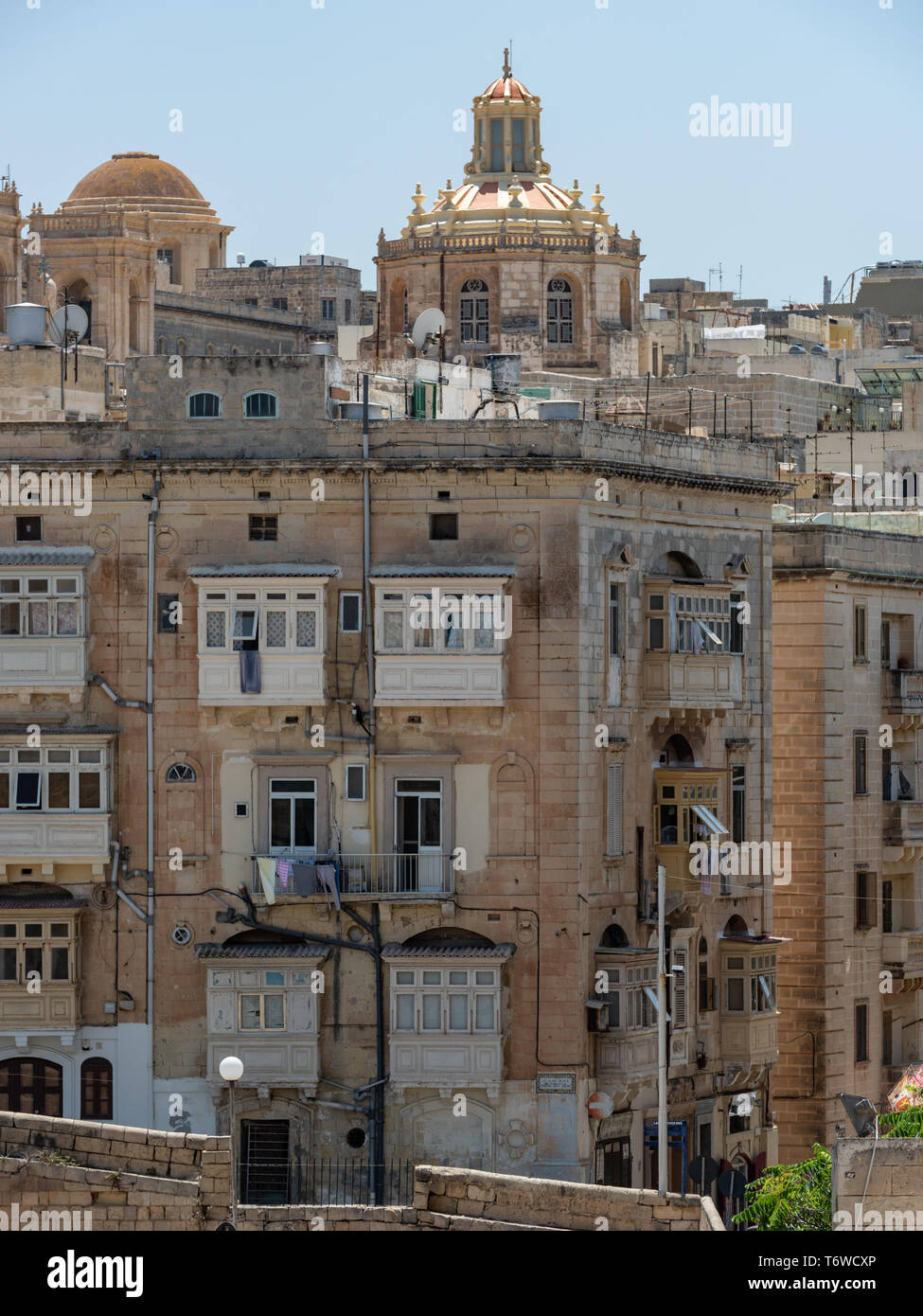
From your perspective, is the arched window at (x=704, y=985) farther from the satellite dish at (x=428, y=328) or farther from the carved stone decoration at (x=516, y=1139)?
the satellite dish at (x=428, y=328)

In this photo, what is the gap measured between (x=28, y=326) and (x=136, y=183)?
210 ft

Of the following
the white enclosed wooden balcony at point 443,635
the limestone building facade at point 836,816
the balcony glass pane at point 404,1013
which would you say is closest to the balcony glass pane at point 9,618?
the white enclosed wooden balcony at point 443,635

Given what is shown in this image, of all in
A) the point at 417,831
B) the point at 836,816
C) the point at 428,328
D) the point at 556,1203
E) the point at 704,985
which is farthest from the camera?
the point at 836,816

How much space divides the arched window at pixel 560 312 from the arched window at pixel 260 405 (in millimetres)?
42363

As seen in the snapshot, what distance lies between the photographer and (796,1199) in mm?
41219

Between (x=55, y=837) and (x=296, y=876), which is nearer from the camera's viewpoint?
(x=296, y=876)

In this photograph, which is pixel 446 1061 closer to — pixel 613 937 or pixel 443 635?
pixel 613 937

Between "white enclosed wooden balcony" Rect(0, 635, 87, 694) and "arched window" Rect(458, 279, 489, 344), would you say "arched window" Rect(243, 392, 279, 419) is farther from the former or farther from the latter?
"arched window" Rect(458, 279, 489, 344)

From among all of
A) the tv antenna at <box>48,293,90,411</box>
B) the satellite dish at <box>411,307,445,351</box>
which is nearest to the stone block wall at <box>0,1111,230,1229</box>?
the tv antenna at <box>48,293,90,411</box>

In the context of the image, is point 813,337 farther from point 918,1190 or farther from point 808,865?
point 918,1190

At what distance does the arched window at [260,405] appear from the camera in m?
51.5

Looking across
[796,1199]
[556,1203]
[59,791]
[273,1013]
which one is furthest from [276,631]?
[556,1203]

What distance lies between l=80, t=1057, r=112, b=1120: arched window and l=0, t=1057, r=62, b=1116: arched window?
43 cm

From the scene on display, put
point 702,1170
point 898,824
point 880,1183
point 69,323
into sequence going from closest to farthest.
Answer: point 880,1183 < point 702,1170 < point 69,323 < point 898,824
